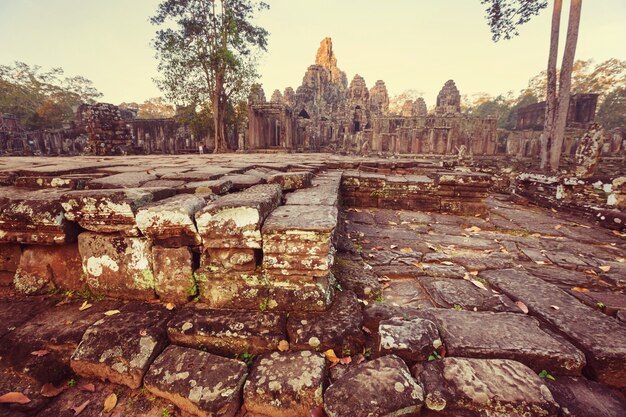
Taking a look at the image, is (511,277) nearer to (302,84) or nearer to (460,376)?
(460,376)

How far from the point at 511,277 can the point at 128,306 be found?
8.38 ft

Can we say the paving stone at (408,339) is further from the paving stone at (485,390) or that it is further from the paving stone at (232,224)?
the paving stone at (232,224)

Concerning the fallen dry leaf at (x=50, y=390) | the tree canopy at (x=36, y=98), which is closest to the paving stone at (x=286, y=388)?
the fallen dry leaf at (x=50, y=390)

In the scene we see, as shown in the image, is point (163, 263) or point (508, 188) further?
point (508, 188)

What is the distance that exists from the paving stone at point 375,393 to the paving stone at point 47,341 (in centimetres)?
121

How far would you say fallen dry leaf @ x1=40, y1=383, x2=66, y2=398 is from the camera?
115 centimetres

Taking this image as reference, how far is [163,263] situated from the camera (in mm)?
1492

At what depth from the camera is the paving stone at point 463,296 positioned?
1708 millimetres

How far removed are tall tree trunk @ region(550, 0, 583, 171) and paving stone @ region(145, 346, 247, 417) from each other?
571 inches

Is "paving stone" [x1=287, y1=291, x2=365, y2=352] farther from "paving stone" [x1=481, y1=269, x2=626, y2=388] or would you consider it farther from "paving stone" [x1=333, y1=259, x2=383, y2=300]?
"paving stone" [x1=481, y1=269, x2=626, y2=388]

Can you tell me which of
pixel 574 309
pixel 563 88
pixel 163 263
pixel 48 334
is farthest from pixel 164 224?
pixel 563 88

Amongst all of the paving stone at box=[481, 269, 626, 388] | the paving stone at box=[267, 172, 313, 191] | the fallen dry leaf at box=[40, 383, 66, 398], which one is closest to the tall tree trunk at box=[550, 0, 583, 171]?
the paving stone at box=[481, 269, 626, 388]

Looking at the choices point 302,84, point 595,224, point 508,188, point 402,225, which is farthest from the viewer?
point 302,84

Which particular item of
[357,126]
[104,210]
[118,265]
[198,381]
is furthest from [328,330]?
[357,126]
